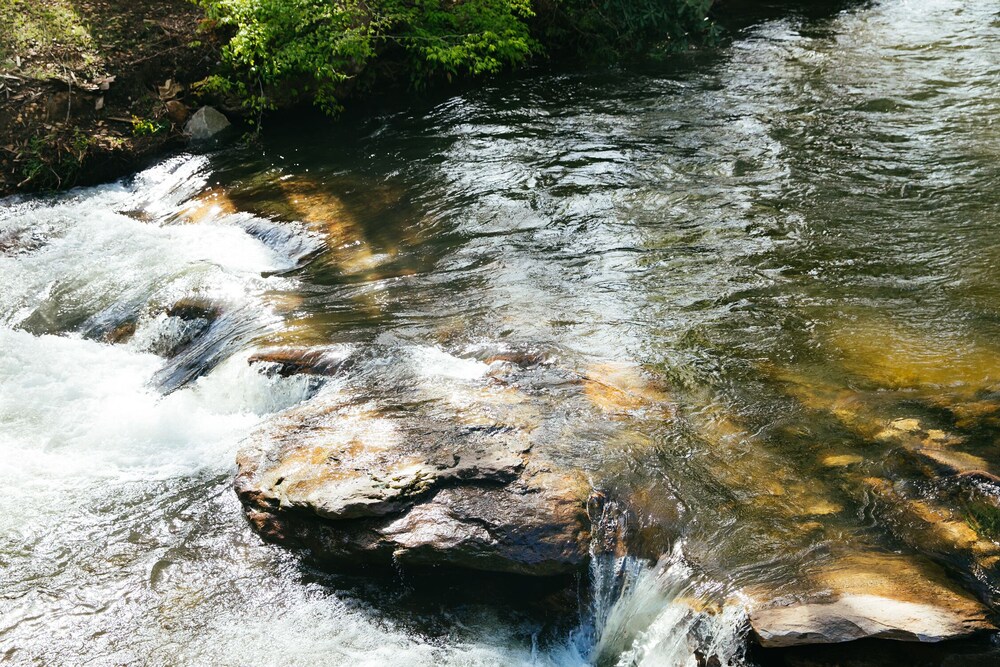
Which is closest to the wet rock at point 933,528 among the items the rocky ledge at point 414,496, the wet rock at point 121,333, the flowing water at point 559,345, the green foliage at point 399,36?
the flowing water at point 559,345

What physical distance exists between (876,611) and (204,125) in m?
11.1

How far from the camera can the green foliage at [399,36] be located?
11438 millimetres

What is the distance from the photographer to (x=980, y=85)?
10391 mm

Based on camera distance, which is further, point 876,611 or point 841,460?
point 841,460

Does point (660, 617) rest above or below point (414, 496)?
below

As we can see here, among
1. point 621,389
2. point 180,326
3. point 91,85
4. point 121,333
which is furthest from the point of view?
point 91,85

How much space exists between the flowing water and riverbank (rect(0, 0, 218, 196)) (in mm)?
546

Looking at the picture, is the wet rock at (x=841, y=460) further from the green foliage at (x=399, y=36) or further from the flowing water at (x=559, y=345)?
the green foliage at (x=399, y=36)

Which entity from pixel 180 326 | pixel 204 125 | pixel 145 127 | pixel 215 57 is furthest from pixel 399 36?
pixel 180 326

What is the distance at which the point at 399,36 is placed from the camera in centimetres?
1255

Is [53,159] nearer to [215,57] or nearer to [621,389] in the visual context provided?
[215,57]

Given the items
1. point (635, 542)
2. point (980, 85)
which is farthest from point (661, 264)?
point (980, 85)

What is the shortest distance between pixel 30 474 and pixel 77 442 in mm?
411

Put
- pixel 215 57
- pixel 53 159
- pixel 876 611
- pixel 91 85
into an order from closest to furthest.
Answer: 1. pixel 876 611
2. pixel 53 159
3. pixel 91 85
4. pixel 215 57
